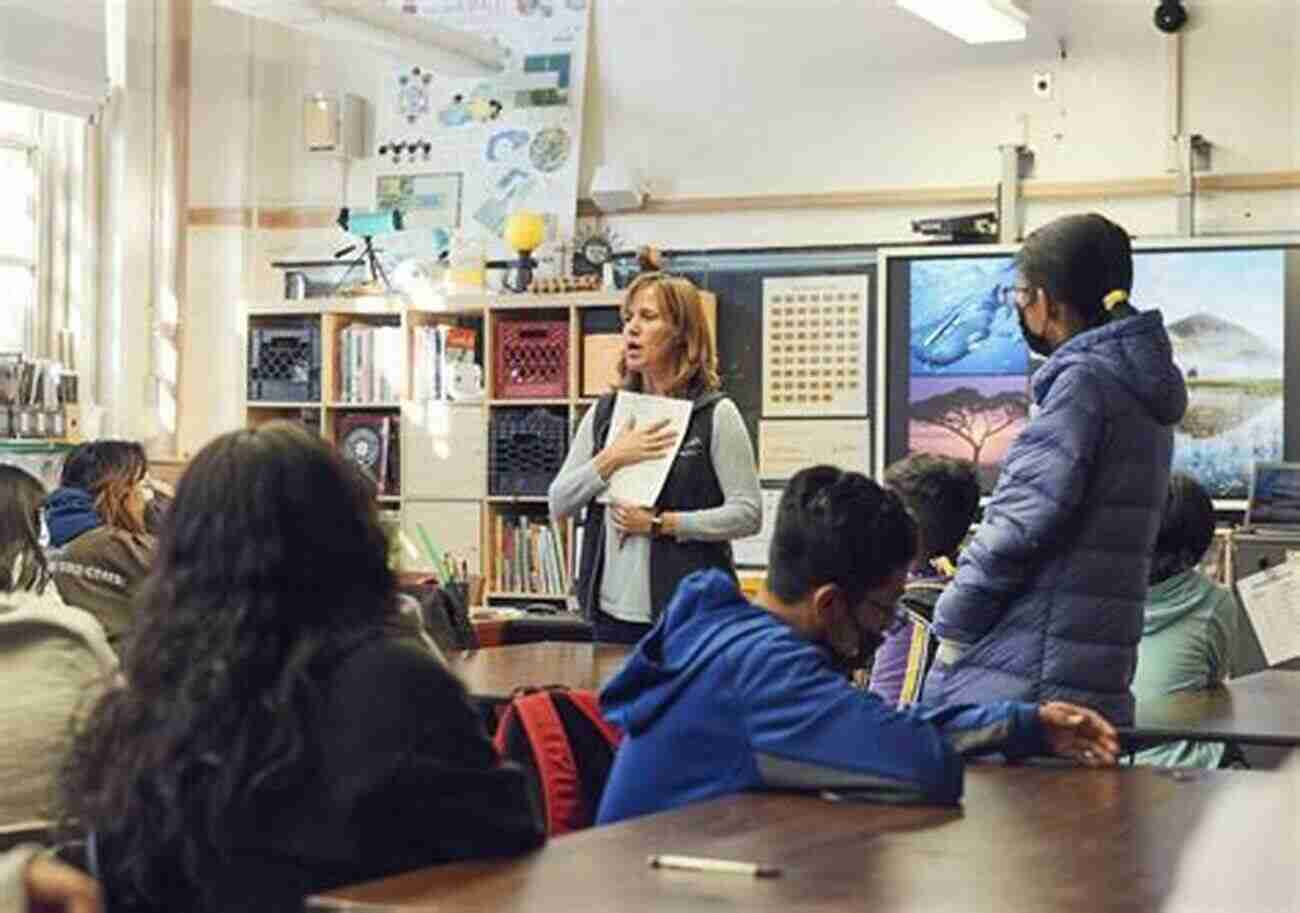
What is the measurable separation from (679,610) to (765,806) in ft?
1.01

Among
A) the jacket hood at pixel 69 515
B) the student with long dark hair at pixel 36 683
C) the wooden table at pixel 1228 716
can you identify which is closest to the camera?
the student with long dark hair at pixel 36 683

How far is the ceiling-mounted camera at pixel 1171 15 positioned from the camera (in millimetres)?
7461

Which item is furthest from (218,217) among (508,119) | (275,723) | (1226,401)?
(275,723)

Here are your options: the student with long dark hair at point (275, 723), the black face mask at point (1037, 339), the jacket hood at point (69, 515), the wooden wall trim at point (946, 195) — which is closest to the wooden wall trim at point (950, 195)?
the wooden wall trim at point (946, 195)

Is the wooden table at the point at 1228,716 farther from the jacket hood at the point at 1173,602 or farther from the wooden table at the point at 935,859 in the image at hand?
the wooden table at the point at 935,859

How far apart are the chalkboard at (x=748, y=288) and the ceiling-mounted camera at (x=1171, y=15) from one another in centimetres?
132

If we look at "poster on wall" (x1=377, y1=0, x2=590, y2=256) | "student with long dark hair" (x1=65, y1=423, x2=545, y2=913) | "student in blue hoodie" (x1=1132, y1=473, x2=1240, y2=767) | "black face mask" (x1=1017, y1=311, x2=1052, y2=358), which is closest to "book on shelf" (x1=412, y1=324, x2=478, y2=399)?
"poster on wall" (x1=377, y1=0, x2=590, y2=256)

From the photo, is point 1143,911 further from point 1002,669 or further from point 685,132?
point 685,132

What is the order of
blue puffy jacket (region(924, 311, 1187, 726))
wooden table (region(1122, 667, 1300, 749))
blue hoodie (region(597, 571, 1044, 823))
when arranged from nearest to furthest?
blue hoodie (region(597, 571, 1044, 823)) < wooden table (region(1122, 667, 1300, 749)) < blue puffy jacket (region(924, 311, 1187, 726))

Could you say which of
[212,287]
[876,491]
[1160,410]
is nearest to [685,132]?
[212,287]

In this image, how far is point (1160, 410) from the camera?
10.4ft

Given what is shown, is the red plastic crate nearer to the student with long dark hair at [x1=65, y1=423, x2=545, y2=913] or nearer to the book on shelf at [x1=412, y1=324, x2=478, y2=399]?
the book on shelf at [x1=412, y1=324, x2=478, y2=399]

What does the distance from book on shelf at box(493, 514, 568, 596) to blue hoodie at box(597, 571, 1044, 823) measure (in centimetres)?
572

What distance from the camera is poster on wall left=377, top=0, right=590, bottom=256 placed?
27.6ft
